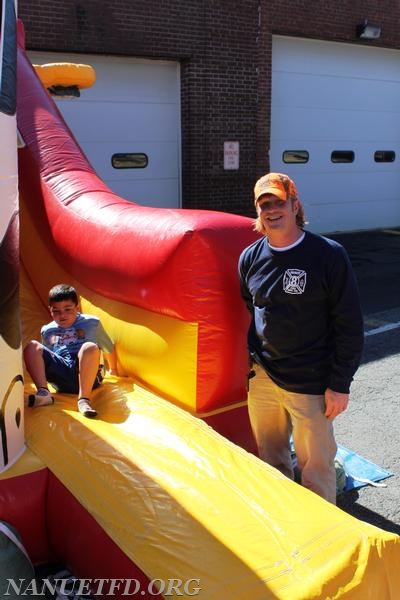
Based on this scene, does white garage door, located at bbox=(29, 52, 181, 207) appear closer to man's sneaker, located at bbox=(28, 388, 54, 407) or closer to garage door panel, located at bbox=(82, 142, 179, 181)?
garage door panel, located at bbox=(82, 142, 179, 181)

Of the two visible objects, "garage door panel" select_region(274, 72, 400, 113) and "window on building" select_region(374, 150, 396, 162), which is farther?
"window on building" select_region(374, 150, 396, 162)

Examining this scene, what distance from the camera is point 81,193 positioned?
12.5ft

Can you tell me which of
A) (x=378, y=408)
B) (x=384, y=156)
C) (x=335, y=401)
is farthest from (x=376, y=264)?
(x=335, y=401)

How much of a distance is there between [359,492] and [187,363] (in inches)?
51.6

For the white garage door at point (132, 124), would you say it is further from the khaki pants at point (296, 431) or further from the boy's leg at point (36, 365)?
the khaki pants at point (296, 431)

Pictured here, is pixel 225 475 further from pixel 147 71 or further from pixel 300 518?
pixel 147 71

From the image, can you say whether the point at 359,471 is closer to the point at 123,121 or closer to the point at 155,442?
the point at 155,442

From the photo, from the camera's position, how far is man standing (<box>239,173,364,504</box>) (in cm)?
248

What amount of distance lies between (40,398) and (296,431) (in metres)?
1.23

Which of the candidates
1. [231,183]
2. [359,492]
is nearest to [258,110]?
[231,183]

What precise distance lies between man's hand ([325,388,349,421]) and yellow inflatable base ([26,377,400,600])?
1.13 ft

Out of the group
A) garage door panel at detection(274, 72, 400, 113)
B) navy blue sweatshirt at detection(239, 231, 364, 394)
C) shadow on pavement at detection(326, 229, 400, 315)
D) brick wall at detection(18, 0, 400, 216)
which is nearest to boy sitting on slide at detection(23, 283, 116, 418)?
navy blue sweatshirt at detection(239, 231, 364, 394)

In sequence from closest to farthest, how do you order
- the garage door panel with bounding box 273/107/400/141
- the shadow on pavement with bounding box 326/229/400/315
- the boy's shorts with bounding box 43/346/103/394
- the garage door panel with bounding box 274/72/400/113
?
the boy's shorts with bounding box 43/346/103/394 < the shadow on pavement with bounding box 326/229/400/315 < the garage door panel with bounding box 274/72/400/113 < the garage door panel with bounding box 273/107/400/141

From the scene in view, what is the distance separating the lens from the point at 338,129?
42.8ft
